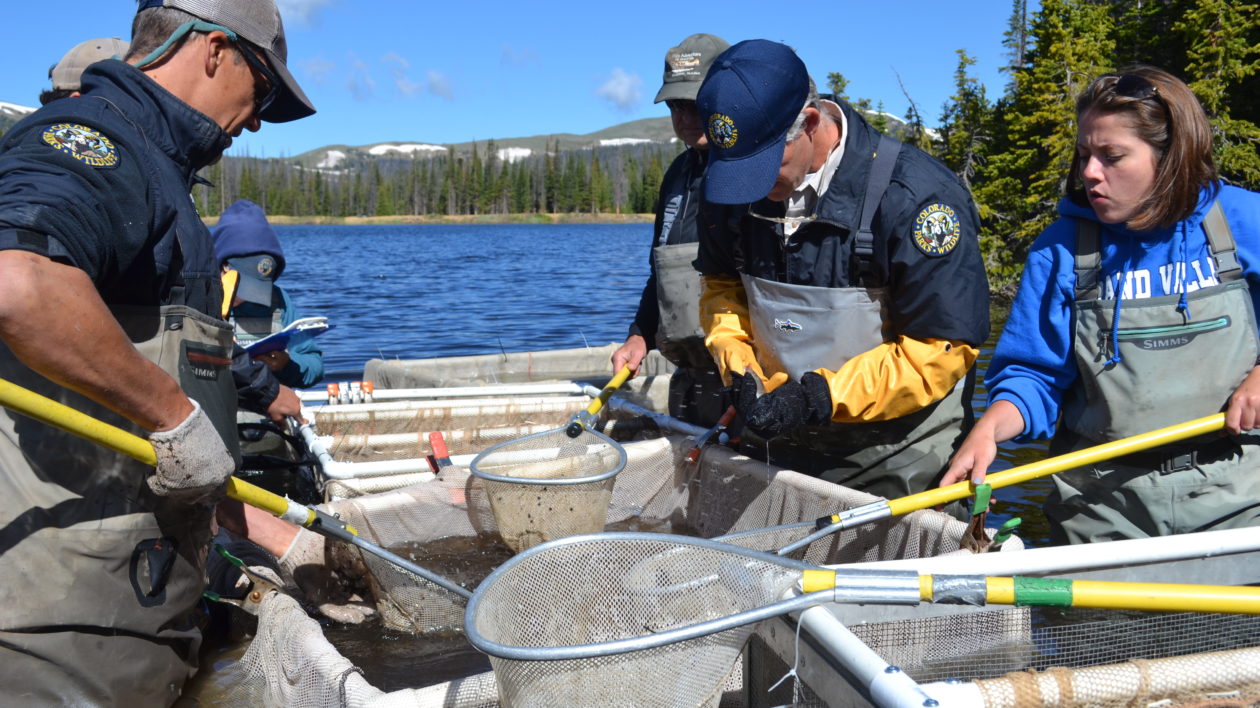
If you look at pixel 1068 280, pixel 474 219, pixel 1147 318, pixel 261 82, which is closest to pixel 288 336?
pixel 261 82

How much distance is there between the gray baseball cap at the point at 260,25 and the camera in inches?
96.9

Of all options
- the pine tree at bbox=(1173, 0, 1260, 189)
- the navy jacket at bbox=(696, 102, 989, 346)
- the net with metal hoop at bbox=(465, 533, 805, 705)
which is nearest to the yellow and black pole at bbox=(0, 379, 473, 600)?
the net with metal hoop at bbox=(465, 533, 805, 705)

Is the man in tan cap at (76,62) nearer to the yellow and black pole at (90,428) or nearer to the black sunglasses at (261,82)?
the black sunglasses at (261,82)

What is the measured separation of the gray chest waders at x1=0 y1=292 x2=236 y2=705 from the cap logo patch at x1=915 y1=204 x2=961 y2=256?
6.55 feet

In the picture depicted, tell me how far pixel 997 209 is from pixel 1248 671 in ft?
86.8

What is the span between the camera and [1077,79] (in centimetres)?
2373

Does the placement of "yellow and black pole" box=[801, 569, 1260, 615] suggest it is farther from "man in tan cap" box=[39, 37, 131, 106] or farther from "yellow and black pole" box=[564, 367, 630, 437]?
"man in tan cap" box=[39, 37, 131, 106]

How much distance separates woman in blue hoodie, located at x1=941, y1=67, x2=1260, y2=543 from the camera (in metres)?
2.54

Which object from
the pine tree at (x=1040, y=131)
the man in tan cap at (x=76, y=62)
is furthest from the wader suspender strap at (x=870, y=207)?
the pine tree at (x=1040, y=131)

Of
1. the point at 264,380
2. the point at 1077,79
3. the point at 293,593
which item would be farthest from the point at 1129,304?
the point at 1077,79

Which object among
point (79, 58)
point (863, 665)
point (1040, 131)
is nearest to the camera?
point (863, 665)

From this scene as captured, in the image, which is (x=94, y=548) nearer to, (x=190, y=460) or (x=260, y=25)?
(x=190, y=460)

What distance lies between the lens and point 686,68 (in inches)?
176

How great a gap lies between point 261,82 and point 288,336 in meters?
2.90
